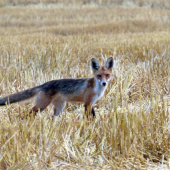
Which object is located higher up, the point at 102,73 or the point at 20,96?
the point at 102,73

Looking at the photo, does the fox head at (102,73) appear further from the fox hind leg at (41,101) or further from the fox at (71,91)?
the fox hind leg at (41,101)

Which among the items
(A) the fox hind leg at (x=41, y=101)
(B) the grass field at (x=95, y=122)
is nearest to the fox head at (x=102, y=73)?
(B) the grass field at (x=95, y=122)

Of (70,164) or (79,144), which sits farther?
(79,144)

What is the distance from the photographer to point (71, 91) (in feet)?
13.3

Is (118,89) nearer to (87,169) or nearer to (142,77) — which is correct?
(142,77)

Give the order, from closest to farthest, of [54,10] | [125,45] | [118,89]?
[118,89]
[125,45]
[54,10]

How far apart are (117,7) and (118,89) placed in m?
→ 20.4

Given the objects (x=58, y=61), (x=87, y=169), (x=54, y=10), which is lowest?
(x=87, y=169)

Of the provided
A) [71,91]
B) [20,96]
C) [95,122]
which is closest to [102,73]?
[71,91]

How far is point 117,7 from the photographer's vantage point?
24.0 m

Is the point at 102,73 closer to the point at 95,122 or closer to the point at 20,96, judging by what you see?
the point at 95,122

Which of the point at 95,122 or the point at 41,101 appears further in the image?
the point at 41,101

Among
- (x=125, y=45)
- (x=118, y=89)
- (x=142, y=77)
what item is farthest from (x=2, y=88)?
(x=125, y=45)

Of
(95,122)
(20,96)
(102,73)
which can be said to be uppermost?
(102,73)
